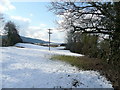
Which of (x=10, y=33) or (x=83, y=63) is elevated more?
(x=10, y=33)

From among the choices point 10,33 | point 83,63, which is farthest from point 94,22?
point 10,33

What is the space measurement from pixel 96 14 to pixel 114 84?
5.34 metres

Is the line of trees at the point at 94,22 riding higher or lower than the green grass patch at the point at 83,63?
higher

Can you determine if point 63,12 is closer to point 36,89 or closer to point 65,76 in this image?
point 65,76

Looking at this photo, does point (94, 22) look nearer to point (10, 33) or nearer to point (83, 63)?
point (83, 63)

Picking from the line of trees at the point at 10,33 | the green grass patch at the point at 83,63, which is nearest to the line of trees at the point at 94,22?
the green grass patch at the point at 83,63

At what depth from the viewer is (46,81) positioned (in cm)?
717

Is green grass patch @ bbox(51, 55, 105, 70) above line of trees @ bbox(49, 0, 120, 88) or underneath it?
underneath

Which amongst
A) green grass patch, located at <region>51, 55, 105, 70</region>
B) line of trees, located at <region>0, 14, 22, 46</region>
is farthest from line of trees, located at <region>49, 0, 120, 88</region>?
line of trees, located at <region>0, 14, 22, 46</region>

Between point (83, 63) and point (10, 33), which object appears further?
point (10, 33)

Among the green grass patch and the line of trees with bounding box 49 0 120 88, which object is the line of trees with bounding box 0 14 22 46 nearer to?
the green grass patch

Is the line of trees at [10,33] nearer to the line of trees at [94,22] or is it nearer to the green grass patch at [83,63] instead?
the green grass patch at [83,63]

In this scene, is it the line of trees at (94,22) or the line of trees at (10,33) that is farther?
the line of trees at (10,33)

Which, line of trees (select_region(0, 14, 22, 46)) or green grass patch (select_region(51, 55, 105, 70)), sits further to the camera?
line of trees (select_region(0, 14, 22, 46))
